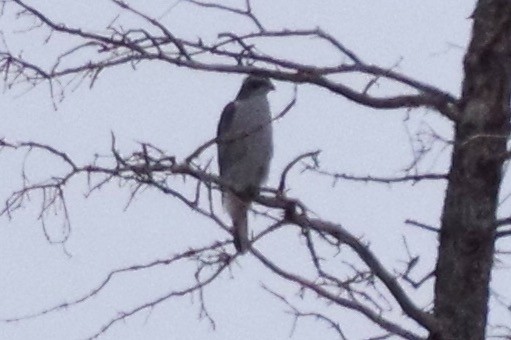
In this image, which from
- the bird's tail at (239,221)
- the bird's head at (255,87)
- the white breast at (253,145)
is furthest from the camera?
the bird's head at (255,87)

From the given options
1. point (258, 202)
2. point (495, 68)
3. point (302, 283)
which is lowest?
point (302, 283)

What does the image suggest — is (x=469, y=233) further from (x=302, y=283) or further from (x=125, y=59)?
(x=125, y=59)

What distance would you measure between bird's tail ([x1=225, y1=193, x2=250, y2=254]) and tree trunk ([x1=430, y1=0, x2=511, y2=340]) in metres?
0.87

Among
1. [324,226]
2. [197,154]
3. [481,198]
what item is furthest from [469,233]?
[197,154]

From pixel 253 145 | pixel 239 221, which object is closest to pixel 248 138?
pixel 253 145

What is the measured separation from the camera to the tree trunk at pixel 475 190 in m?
7.01

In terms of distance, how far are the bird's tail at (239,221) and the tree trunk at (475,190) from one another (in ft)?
2.86

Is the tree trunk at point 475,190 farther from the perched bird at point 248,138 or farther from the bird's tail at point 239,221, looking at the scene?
the perched bird at point 248,138

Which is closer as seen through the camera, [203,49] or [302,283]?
[302,283]

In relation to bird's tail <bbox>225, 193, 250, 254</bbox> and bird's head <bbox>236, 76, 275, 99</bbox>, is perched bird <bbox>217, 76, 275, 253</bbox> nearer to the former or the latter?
bird's head <bbox>236, 76, 275, 99</bbox>

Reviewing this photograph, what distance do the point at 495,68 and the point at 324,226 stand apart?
3.58 feet

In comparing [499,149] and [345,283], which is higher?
[499,149]

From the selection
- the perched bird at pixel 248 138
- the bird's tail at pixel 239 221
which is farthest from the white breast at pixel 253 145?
the bird's tail at pixel 239 221

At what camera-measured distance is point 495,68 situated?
282 inches
